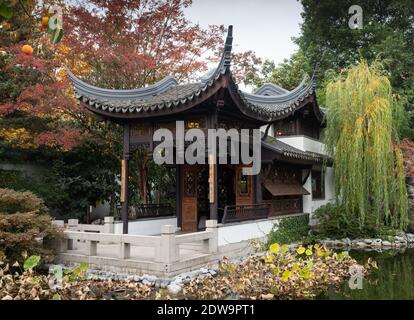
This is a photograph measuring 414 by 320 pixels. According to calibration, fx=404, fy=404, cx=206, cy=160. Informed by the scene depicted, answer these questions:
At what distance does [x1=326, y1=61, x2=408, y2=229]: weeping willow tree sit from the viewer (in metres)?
10.3

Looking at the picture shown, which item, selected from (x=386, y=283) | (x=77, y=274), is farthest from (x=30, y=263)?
(x=386, y=283)

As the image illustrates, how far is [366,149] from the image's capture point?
10438 millimetres

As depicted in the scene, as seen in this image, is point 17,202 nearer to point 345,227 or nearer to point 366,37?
point 345,227

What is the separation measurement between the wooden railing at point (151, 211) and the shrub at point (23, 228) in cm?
279

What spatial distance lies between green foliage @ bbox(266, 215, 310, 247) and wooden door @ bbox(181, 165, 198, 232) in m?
1.99

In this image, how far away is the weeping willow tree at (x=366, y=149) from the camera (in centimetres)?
1033

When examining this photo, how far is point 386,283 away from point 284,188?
440 centimetres

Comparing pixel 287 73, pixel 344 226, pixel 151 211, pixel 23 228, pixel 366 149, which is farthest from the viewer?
pixel 287 73

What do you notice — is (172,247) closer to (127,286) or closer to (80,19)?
(127,286)

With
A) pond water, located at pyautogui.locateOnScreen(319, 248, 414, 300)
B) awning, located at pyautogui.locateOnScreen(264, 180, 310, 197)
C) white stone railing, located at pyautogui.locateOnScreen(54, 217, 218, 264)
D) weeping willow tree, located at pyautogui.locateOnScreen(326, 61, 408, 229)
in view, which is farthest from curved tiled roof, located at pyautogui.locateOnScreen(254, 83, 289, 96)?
white stone railing, located at pyautogui.locateOnScreen(54, 217, 218, 264)

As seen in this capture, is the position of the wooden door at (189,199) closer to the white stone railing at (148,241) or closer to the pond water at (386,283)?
the white stone railing at (148,241)

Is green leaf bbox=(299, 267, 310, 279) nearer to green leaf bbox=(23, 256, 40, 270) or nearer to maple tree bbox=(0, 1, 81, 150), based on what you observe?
green leaf bbox=(23, 256, 40, 270)
